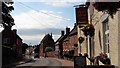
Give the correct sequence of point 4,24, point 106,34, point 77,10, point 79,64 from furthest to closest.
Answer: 1. point 4,24
2. point 77,10
3. point 106,34
4. point 79,64

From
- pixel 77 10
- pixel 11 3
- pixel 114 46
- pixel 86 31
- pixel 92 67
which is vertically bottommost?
pixel 92 67

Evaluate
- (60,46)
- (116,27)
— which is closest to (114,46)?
(116,27)

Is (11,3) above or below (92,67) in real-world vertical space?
above

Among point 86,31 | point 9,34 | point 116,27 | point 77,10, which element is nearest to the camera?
point 116,27

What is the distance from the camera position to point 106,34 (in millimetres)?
14141

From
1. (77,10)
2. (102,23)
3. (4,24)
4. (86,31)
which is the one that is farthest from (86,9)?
(4,24)

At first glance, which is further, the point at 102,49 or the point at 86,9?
the point at 86,9

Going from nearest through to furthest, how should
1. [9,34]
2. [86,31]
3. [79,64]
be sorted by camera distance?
1. [79,64]
2. [86,31]
3. [9,34]

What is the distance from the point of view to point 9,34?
316ft

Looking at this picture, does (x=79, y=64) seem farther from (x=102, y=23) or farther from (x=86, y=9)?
(x=86, y=9)

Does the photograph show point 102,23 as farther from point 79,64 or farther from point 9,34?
point 9,34

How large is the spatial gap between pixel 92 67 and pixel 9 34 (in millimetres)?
86339

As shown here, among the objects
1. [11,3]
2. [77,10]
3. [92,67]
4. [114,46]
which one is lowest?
[92,67]

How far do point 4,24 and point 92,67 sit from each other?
36991mm
